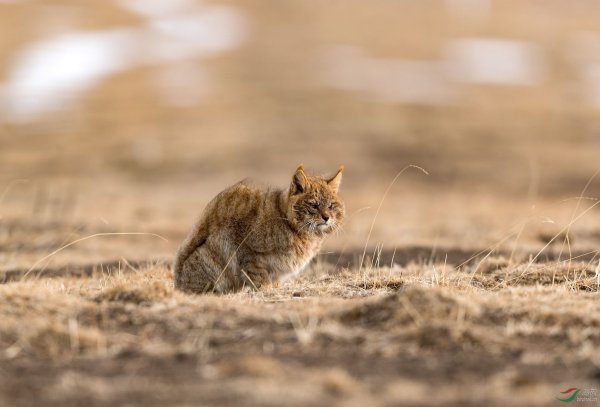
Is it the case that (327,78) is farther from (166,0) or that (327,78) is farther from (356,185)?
(166,0)

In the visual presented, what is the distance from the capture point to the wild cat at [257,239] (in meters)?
8.56

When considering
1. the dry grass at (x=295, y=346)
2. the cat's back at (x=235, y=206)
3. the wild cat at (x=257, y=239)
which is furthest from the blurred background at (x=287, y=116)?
the dry grass at (x=295, y=346)

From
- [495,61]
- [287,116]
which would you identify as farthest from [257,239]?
[495,61]

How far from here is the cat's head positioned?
852 centimetres

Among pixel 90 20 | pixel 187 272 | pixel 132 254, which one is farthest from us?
pixel 90 20

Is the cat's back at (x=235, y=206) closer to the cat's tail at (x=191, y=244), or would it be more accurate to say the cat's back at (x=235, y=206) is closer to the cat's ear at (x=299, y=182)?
the cat's tail at (x=191, y=244)

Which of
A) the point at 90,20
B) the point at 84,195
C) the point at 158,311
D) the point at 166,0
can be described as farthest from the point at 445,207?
the point at 166,0

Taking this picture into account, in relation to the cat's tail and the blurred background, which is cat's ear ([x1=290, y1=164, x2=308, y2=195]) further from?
the blurred background

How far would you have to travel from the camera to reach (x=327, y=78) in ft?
167

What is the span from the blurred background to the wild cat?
4.29ft

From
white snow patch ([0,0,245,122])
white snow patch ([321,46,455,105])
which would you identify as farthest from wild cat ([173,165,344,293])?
white snow patch ([321,46,455,105])

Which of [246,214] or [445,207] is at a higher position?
[246,214]

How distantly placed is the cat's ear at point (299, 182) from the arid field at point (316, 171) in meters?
1.12

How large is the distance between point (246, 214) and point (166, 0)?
238 ft
